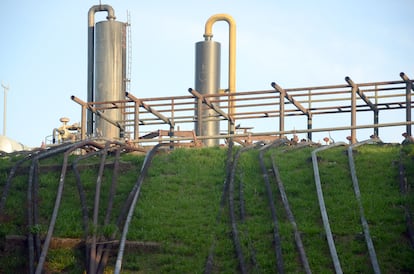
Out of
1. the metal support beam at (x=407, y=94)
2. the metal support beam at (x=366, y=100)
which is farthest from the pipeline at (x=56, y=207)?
the metal support beam at (x=407, y=94)

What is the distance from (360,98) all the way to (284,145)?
433 cm

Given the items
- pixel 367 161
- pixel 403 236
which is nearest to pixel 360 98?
pixel 367 161

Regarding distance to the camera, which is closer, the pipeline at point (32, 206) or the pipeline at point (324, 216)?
the pipeline at point (324, 216)

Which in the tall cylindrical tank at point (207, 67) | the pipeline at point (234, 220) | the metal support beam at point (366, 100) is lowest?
the pipeline at point (234, 220)

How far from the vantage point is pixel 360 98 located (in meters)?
25.0

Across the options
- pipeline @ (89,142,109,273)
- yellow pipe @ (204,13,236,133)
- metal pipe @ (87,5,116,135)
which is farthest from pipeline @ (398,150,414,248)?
metal pipe @ (87,5,116,135)

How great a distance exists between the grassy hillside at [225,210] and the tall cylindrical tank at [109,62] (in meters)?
12.4

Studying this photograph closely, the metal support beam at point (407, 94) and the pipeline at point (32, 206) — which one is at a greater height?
the metal support beam at point (407, 94)

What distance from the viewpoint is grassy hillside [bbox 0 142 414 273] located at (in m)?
14.4

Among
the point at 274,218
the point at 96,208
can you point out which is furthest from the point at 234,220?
the point at 96,208

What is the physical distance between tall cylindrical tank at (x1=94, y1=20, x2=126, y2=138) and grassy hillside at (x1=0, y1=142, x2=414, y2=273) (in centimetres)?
1241

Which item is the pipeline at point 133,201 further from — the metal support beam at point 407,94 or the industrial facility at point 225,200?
the metal support beam at point 407,94

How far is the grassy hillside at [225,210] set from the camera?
14406 millimetres

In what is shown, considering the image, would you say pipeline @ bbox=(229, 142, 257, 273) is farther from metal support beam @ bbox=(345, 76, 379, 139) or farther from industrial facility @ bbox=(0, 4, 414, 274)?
metal support beam @ bbox=(345, 76, 379, 139)
